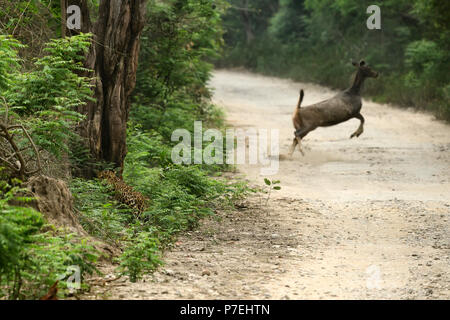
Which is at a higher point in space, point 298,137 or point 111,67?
point 111,67

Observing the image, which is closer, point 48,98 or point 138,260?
point 138,260

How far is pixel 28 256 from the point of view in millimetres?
4570

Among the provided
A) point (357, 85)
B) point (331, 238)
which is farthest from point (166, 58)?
point (331, 238)

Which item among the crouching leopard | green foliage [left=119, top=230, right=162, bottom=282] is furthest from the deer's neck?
green foliage [left=119, top=230, right=162, bottom=282]

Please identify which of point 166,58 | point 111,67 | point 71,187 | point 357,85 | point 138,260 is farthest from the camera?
point 357,85

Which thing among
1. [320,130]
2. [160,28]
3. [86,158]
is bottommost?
[320,130]

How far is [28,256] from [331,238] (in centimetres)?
378

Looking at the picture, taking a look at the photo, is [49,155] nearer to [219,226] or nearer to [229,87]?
[219,226]

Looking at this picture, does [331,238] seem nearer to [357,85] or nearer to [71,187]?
[71,187]

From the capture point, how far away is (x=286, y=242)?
23.1 ft

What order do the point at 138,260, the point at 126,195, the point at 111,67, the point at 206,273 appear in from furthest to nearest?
the point at 111,67 → the point at 126,195 → the point at 206,273 → the point at 138,260

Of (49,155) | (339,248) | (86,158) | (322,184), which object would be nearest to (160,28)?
(322,184)

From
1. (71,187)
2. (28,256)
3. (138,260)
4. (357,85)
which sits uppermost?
(357,85)

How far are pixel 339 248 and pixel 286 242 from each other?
1.95 ft
